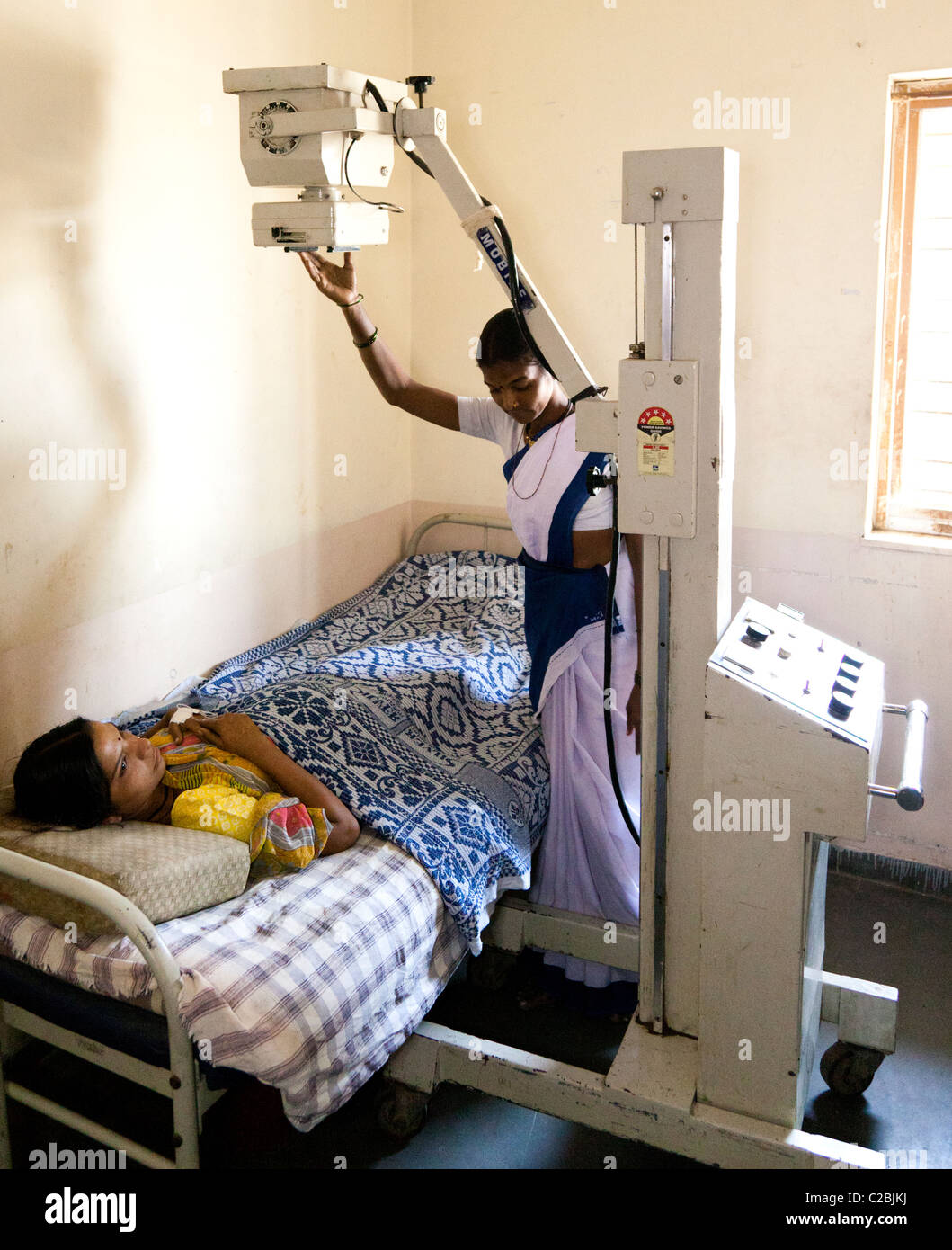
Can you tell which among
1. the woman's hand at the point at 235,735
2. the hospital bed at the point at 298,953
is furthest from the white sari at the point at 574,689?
the woman's hand at the point at 235,735

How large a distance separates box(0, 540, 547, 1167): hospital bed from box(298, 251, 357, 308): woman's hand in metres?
0.85

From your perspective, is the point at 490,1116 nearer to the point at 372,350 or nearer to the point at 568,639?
the point at 568,639

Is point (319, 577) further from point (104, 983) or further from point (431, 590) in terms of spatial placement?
point (104, 983)

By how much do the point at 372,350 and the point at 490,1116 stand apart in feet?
5.50

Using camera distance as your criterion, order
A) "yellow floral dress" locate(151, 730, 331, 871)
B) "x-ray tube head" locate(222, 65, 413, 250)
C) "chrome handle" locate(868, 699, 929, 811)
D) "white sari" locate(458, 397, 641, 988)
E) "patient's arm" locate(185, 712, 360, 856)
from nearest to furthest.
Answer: "chrome handle" locate(868, 699, 929, 811), "x-ray tube head" locate(222, 65, 413, 250), "yellow floral dress" locate(151, 730, 331, 871), "patient's arm" locate(185, 712, 360, 856), "white sari" locate(458, 397, 641, 988)

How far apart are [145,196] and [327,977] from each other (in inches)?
68.6

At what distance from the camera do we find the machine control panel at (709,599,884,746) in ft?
5.69

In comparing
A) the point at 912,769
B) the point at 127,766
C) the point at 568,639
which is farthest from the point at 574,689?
the point at 127,766

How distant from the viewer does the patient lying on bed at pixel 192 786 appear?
199cm

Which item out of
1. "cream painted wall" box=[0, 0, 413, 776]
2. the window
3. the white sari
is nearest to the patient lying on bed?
"cream painted wall" box=[0, 0, 413, 776]

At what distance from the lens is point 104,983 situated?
176 centimetres

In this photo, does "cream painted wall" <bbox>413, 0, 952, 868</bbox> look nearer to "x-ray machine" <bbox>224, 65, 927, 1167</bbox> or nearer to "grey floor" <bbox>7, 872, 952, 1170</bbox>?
"grey floor" <bbox>7, 872, 952, 1170</bbox>

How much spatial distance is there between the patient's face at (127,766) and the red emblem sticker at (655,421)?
1079 mm
